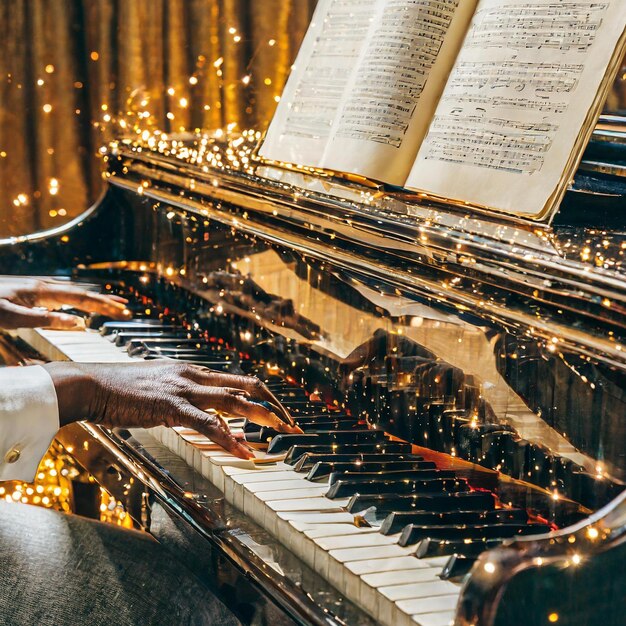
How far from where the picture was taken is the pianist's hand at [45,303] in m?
2.01

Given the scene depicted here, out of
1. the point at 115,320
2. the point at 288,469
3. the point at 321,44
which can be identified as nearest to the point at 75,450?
the point at 115,320

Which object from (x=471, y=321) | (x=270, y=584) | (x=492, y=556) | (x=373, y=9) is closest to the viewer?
(x=492, y=556)

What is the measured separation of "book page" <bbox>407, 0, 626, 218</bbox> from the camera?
1.26 m

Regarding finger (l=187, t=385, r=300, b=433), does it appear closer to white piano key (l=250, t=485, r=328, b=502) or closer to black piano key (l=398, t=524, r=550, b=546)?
white piano key (l=250, t=485, r=328, b=502)

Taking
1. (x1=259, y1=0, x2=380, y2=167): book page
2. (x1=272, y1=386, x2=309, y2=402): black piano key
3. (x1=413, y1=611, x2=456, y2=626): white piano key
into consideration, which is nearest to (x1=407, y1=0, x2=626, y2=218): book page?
(x1=259, y1=0, x2=380, y2=167): book page

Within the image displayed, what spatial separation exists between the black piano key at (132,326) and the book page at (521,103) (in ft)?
2.69

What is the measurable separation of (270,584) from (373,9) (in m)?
1.20

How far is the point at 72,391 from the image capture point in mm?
1319

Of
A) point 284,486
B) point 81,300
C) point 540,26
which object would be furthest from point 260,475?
point 81,300

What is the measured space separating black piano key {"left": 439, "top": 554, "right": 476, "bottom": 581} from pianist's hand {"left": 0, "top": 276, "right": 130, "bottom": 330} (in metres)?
1.32

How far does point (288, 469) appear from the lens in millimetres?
1256

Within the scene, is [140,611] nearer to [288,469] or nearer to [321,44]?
[288,469]

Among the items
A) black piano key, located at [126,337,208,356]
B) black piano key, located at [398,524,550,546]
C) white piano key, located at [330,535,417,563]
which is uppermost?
black piano key, located at [126,337,208,356]

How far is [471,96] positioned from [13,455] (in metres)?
0.92
